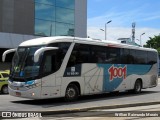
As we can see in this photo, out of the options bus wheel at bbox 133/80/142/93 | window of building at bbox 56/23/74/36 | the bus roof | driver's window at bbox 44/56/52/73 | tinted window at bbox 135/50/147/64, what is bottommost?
bus wheel at bbox 133/80/142/93

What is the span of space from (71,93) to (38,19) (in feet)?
82.0

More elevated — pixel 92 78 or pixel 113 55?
pixel 113 55

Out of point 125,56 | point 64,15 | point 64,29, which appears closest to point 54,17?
point 64,15

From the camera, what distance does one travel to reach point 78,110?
535 inches

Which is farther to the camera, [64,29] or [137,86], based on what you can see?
[64,29]

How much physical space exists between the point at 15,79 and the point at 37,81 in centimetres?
122

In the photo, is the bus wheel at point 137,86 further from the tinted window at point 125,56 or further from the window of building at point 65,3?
the window of building at point 65,3

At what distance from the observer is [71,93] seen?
58.5ft

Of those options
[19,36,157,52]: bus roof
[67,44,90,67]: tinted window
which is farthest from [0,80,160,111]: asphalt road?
[19,36,157,52]: bus roof

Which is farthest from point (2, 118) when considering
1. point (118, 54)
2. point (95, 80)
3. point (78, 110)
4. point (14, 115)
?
point (118, 54)

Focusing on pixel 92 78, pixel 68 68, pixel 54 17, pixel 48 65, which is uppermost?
pixel 54 17

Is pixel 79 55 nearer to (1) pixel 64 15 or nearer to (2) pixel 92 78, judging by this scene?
(2) pixel 92 78

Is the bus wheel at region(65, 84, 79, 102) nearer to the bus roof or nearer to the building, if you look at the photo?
the bus roof

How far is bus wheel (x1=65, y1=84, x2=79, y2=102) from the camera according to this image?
17.6 m
